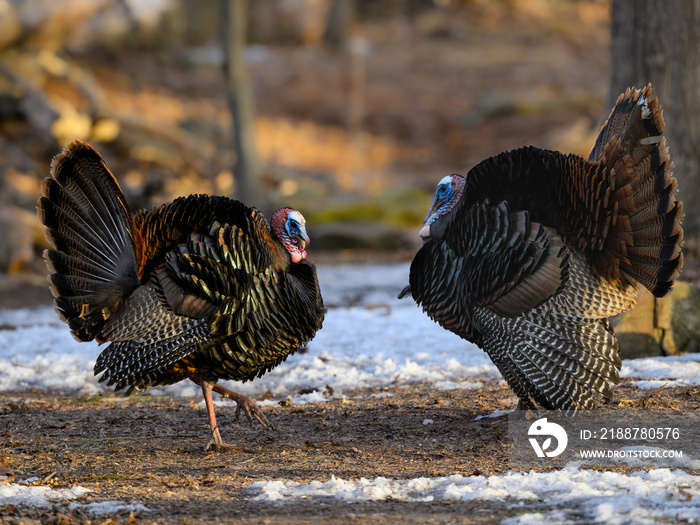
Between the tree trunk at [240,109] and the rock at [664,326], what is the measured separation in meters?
9.64

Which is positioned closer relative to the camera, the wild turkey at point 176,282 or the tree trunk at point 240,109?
the wild turkey at point 176,282

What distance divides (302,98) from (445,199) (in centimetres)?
2228

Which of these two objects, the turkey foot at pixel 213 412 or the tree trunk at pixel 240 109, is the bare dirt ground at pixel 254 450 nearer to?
the turkey foot at pixel 213 412

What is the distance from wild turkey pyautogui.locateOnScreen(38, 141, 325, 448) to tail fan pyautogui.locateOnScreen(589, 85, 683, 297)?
1.74 m

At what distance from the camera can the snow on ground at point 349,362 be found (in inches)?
239

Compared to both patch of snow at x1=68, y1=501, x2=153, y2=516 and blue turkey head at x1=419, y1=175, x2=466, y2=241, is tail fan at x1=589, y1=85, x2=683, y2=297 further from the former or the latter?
patch of snow at x1=68, y1=501, x2=153, y2=516

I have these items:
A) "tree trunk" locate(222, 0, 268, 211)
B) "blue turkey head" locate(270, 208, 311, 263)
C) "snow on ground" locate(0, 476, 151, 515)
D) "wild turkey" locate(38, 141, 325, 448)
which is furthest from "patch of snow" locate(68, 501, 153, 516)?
"tree trunk" locate(222, 0, 268, 211)

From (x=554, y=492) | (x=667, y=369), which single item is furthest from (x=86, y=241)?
(x=667, y=369)

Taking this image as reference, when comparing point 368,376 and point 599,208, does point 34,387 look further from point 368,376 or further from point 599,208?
point 599,208

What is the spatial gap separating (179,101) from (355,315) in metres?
18.5

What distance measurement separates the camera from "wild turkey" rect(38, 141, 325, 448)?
4570 millimetres

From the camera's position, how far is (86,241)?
4918mm

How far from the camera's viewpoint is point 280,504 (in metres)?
3.65

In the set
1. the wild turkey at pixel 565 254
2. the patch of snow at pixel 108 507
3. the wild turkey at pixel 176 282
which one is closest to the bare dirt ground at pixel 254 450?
the patch of snow at pixel 108 507
